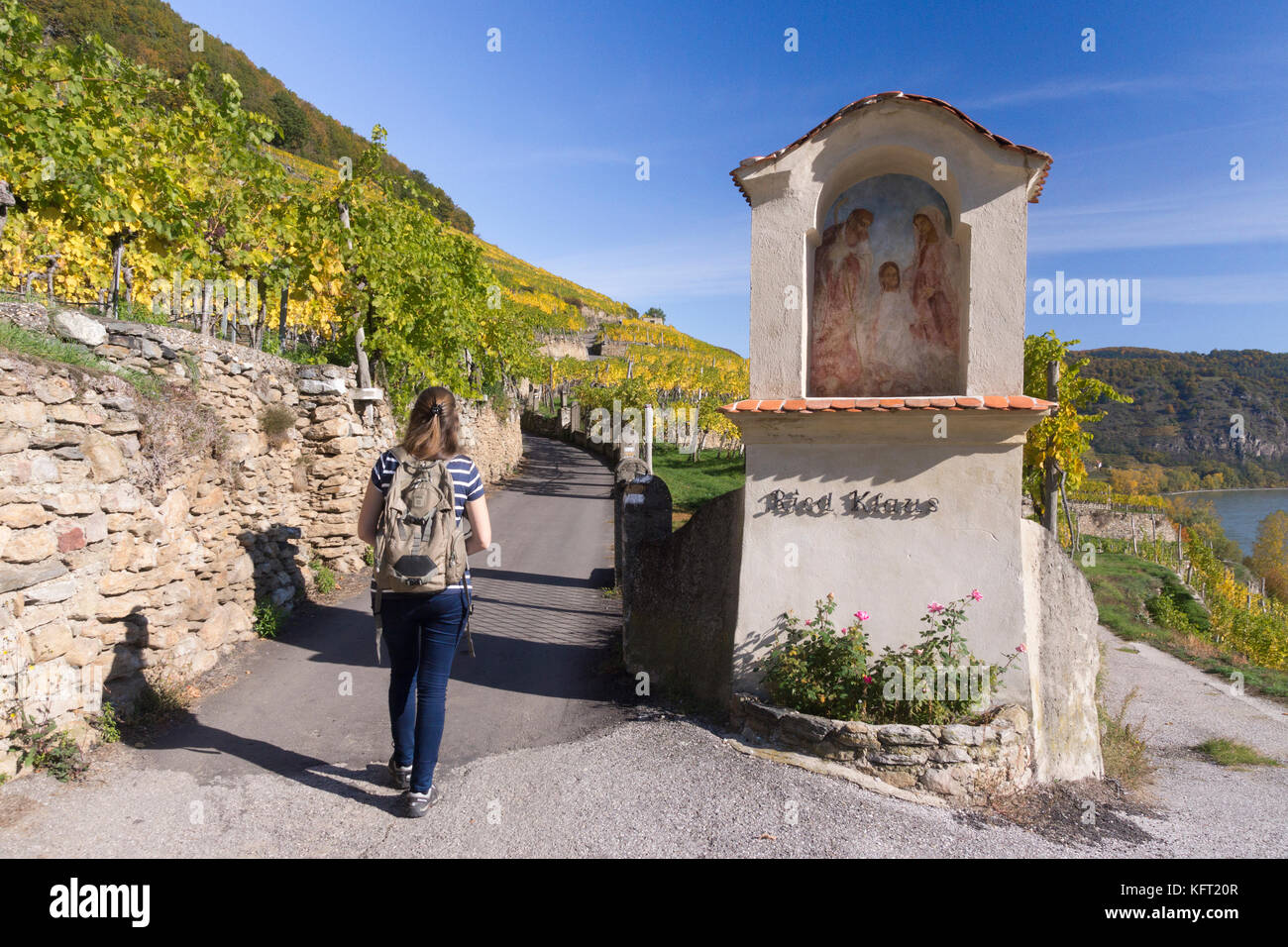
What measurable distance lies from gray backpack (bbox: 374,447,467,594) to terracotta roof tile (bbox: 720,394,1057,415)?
72.6 inches

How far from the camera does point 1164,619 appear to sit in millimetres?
18234

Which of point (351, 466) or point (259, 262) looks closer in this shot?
point (259, 262)

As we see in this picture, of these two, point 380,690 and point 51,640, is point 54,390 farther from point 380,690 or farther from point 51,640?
point 380,690

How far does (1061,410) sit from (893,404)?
12.4 m

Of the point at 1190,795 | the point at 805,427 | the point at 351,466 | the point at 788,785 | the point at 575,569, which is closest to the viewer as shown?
the point at 788,785

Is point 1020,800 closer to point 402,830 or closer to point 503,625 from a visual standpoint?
point 402,830

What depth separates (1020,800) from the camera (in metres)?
4.46

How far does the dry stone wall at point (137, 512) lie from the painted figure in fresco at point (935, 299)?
5793mm

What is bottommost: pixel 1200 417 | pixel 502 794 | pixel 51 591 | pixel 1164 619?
pixel 1164 619

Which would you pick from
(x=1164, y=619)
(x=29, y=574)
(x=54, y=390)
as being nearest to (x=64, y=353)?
(x=54, y=390)

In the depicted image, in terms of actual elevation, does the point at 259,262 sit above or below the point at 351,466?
above

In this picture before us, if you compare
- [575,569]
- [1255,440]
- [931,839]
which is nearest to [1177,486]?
[1255,440]

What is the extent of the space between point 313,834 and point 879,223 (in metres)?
5.32

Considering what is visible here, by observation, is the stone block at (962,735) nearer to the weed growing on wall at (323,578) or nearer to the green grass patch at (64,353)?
the green grass patch at (64,353)
